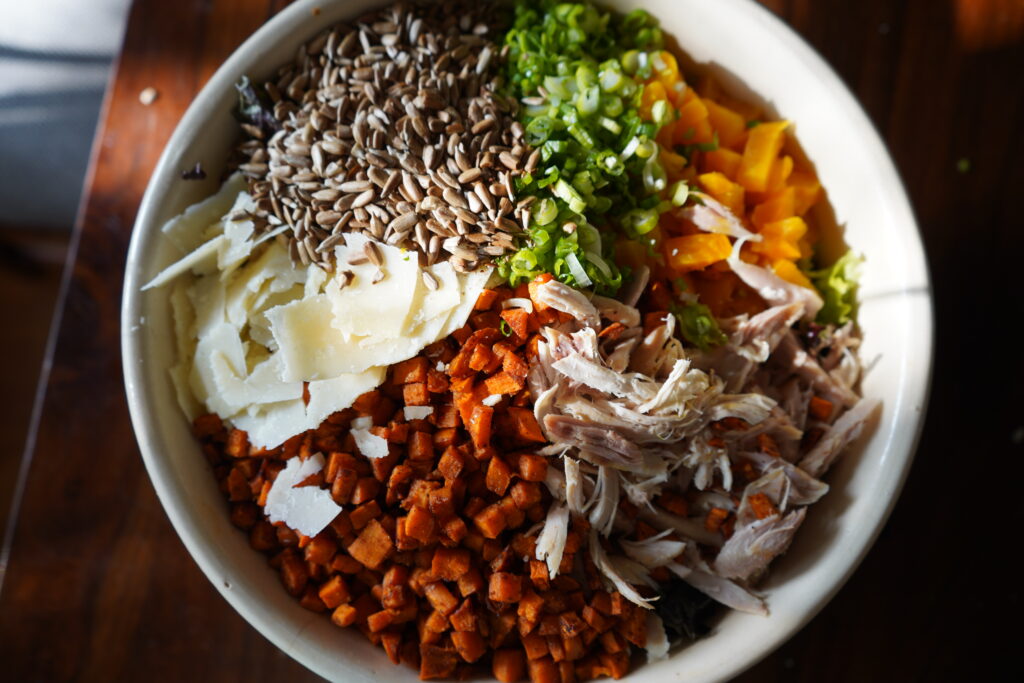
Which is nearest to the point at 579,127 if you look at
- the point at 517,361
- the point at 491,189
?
the point at 491,189

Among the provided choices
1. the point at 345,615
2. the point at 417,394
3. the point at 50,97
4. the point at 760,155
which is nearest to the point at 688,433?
the point at 417,394

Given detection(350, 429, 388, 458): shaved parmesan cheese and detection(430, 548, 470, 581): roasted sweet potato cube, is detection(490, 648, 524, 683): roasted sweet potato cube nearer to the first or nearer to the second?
detection(430, 548, 470, 581): roasted sweet potato cube

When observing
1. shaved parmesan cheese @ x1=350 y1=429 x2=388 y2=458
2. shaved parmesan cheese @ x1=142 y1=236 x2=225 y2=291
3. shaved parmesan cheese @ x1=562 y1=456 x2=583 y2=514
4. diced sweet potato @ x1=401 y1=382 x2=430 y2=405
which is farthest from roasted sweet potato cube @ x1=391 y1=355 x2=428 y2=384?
shaved parmesan cheese @ x1=142 y1=236 x2=225 y2=291

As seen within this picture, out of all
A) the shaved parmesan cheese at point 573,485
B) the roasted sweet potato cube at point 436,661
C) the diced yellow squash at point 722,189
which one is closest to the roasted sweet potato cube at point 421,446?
the shaved parmesan cheese at point 573,485

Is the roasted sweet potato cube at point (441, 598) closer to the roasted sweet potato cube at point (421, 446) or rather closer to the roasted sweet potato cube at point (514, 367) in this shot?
the roasted sweet potato cube at point (421, 446)

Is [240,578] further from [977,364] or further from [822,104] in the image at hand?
[977,364]

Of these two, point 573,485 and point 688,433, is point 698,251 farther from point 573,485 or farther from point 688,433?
point 573,485

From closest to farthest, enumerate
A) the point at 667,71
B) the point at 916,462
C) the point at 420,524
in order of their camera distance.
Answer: the point at 420,524, the point at 667,71, the point at 916,462
